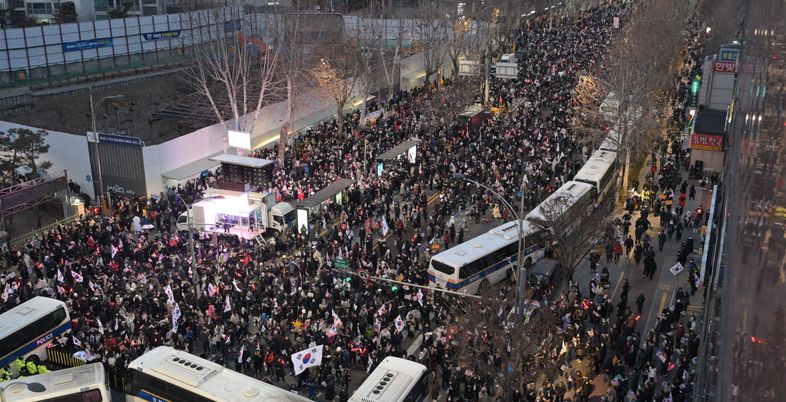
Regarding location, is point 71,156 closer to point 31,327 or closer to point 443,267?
point 31,327

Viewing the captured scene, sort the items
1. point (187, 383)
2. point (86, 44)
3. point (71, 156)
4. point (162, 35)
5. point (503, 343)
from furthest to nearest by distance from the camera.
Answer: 1. point (162, 35)
2. point (86, 44)
3. point (71, 156)
4. point (503, 343)
5. point (187, 383)

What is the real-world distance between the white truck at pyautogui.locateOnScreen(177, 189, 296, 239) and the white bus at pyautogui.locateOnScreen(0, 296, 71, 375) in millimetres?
9483

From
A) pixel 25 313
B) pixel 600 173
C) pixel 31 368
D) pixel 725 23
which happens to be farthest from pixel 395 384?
pixel 725 23

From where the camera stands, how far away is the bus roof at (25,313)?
65.1ft

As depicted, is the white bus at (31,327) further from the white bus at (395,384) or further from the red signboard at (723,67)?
the red signboard at (723,67)

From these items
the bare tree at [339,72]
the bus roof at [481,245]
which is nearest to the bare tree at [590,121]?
the bus roof at [481,245]

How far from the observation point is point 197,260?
2631 cm

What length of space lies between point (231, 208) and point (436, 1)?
117ft

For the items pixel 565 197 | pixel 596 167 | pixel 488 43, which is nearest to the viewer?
pixel 565 197

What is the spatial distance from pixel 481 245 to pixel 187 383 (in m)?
12.2

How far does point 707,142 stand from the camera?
119 feet

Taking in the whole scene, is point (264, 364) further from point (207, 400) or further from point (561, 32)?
point (561, 32)

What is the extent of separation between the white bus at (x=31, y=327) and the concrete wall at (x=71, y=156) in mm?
15701

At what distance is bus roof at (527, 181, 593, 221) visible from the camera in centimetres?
2606
